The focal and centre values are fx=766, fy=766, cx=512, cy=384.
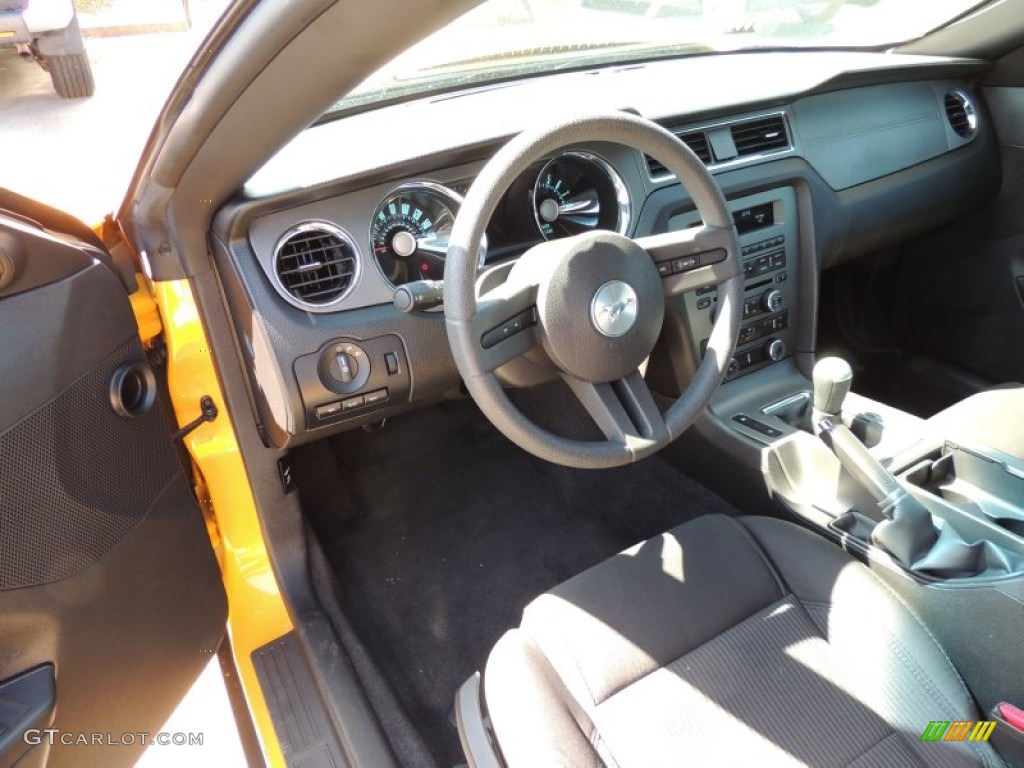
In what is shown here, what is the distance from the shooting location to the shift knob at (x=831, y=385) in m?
1.58

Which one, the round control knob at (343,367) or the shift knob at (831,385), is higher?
the round control knob at (343,367)

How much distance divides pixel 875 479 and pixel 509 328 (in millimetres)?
775

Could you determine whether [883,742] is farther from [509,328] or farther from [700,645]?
[509,328]

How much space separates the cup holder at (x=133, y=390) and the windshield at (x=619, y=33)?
0.67 metres

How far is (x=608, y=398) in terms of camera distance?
1.32 meters

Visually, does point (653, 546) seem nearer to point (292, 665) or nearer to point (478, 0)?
point (292, 665)

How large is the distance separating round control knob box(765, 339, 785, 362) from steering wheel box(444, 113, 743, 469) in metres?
0.69

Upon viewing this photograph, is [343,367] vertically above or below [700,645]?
above

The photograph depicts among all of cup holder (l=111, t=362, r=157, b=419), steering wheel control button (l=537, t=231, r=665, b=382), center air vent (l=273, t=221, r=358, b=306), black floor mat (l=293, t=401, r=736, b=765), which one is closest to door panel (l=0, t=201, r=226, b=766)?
cup holder (l=111, t=362, r=157, b=419)

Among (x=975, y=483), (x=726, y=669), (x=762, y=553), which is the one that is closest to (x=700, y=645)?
(x=726, y=669)

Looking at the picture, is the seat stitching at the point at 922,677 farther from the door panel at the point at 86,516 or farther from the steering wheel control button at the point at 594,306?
the door panel at the point at 86,516

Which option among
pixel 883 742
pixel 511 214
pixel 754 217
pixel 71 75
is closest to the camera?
pixel 883 742

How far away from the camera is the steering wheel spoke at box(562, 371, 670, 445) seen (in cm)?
131

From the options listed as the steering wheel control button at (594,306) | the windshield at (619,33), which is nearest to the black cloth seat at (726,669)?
the steering wheel control button at (594,306)
